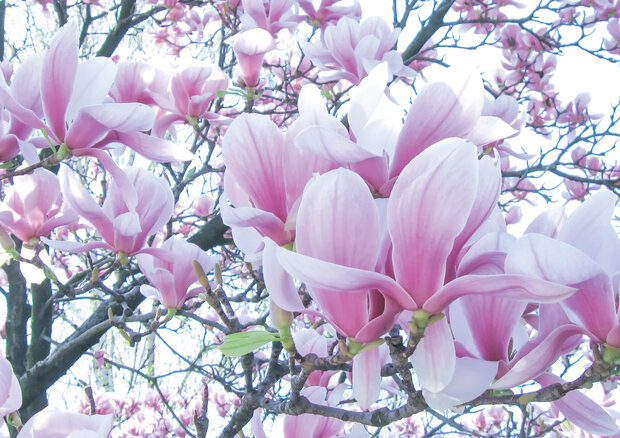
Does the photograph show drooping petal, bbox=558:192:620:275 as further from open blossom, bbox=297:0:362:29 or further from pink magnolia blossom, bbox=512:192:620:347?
open blossom, bbox=297:0:362:29

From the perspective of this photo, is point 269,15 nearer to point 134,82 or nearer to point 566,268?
point 134,82

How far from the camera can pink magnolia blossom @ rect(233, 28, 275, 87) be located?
6.12 feet

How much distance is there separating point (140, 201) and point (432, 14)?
263 cm

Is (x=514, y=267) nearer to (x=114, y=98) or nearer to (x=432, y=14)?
(x=114, y=98)

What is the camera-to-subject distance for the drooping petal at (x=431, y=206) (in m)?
0.47

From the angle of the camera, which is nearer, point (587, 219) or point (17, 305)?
point (587, 219)

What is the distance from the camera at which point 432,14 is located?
335cm

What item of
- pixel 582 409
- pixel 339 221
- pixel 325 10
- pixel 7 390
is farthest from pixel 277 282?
pixel 325 10

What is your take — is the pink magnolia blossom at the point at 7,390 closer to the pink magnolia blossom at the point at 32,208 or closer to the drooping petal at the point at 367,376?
the drooping petal at the point at 367,376

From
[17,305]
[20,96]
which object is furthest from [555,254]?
[17,305]

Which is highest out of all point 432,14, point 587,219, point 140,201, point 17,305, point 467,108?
point 432,14

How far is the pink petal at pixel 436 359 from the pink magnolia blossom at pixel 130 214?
28.7 inches

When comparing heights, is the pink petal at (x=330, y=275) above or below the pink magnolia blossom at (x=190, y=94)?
below

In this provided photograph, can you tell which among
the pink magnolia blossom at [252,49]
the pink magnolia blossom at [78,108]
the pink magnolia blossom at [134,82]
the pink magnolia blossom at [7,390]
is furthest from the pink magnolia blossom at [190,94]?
the pink magnolia blossom at [7,390]
